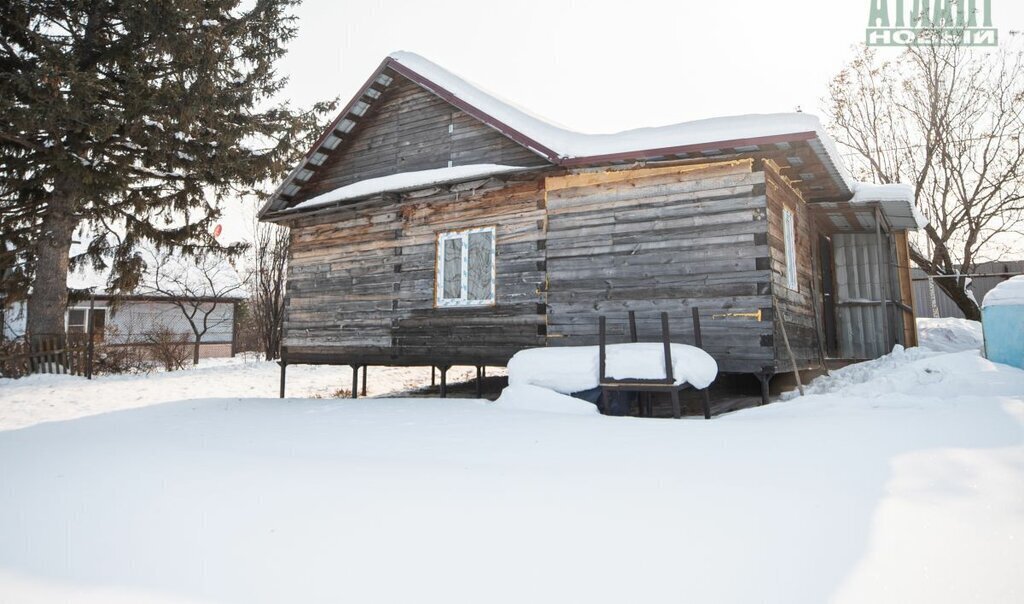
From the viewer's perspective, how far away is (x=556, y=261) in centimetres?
991

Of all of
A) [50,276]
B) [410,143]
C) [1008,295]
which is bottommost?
[1008,295]

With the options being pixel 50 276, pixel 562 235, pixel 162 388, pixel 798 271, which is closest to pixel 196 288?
pixel 50 276

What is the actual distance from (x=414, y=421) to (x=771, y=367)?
496 cm

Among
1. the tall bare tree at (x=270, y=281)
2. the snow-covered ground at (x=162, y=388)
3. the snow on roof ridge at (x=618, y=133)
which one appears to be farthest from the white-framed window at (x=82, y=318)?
the snow on roof ridge at (x=618, y=133)

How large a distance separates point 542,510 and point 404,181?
8927mm

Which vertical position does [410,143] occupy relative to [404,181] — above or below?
above

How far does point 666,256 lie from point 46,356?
16.6 m

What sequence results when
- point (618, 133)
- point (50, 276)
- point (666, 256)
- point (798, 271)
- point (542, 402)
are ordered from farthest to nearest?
point (50, 276), point (798, 271), point (618, 133), point (666, 256), point (542, 402)

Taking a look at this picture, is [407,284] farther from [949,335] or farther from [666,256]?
[949,335]

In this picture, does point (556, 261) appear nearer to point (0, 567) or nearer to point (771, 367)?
point (771, 367)

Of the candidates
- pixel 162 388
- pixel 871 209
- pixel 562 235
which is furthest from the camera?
pixel 162 388

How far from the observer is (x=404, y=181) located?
1134 cm

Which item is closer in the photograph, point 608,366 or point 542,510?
point 542,510

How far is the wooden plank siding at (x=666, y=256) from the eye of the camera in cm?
843
